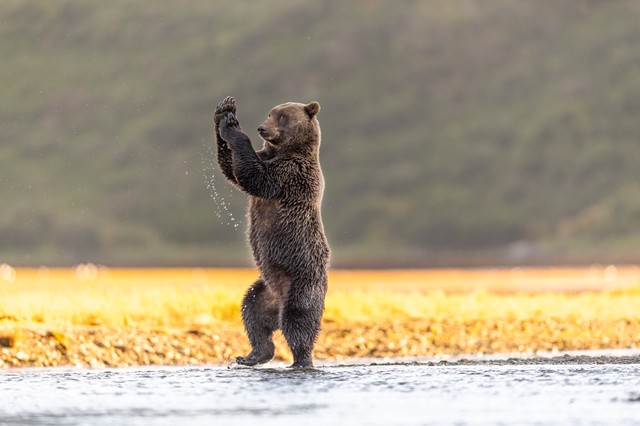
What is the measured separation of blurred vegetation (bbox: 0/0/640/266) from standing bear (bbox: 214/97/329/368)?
470ft

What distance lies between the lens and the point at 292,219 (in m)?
17.2

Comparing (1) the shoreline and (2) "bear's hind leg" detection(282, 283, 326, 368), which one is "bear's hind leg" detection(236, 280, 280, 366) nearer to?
(2) "bear's hind leg" detection(282, 283, 326, 368)

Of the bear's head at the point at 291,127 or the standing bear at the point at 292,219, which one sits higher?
the bear's head at the point at 291,127

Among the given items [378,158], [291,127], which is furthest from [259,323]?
[378,158]

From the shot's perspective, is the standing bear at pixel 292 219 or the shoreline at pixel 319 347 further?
the shoreline at pixel 319 347

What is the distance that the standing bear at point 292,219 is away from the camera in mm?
17109

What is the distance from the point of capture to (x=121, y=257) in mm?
168875

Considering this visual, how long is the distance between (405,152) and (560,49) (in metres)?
26.2

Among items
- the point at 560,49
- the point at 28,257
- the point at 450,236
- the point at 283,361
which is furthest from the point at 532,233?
the point at 283,361

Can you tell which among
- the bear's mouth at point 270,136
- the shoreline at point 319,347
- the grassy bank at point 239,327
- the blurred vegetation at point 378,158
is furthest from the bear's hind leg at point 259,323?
the blurred vegetation at point 378,158

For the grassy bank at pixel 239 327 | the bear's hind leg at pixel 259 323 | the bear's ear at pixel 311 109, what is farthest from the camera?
the grassy bank at pixel 239 327

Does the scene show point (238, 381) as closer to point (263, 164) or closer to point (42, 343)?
point (263, 164)

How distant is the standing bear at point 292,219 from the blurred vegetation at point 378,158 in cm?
14334

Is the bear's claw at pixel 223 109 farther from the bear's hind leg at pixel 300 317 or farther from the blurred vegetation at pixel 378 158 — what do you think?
the blurred vegetation at pixel 378 158
